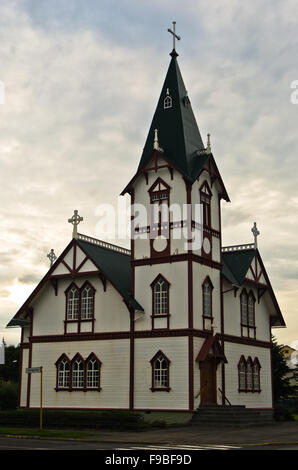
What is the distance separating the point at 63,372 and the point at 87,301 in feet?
15.1

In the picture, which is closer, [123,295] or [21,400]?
[123,295]

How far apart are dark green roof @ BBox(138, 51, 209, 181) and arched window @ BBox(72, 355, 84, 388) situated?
12.2 metres

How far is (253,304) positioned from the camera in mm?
43469

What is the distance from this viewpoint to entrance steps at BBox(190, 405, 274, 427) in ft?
110

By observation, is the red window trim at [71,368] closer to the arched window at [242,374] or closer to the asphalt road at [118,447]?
the arched window at [242,374]

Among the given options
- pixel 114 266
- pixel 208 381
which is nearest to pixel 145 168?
pixel 114 266

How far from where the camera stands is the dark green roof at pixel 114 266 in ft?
125

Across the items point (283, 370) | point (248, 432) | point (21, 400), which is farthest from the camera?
point (283, 370)

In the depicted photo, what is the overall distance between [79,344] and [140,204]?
9.17 meters

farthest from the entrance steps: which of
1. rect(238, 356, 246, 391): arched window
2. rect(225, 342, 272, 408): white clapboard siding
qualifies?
rect(238, 356, 246, 391): arched window

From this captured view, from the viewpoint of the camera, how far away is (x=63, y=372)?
39938 mm

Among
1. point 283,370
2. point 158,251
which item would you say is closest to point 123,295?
point 158,251

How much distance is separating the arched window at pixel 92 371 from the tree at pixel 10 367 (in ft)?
116

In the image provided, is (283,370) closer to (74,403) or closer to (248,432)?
A: (74,403)
